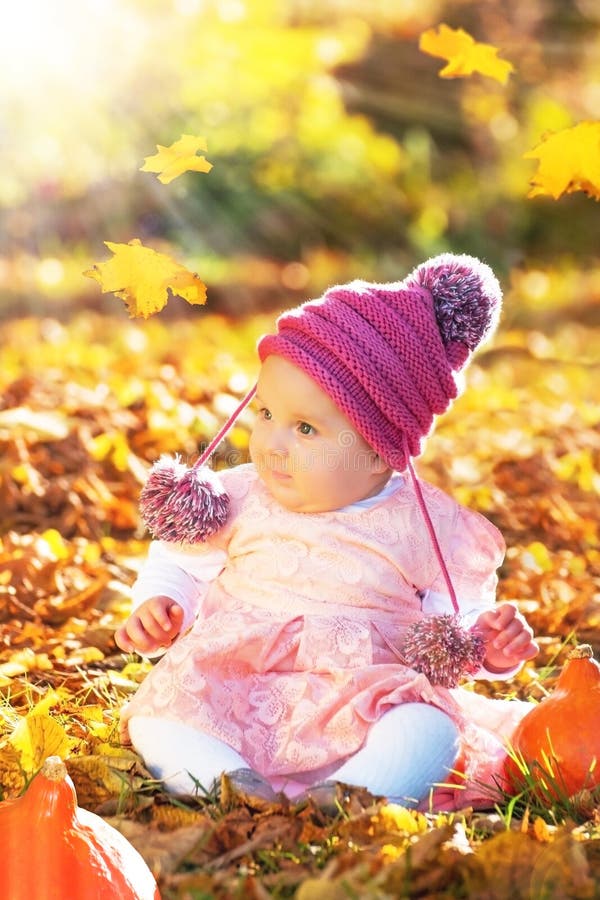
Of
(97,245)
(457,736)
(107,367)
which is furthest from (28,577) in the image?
(97,245)

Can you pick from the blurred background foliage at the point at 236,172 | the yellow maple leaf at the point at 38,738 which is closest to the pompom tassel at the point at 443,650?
the yellow maple leaf at the point at 38,738

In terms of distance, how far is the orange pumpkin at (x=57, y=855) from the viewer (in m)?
1.90

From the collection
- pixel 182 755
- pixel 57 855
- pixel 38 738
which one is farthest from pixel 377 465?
pixel 57 855

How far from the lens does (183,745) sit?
8.32 ft

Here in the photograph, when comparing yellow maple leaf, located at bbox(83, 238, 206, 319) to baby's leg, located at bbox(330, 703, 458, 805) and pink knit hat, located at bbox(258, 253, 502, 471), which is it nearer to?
pink knit hat, located at bbox(258, 253, 502, 471)

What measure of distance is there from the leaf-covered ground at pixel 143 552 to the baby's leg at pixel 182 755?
0.04 m

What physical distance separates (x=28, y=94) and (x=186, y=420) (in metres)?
5.99

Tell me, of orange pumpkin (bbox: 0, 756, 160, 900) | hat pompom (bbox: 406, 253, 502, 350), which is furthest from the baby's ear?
orange pumpkin (bbox: 0, 756, 160, 900)

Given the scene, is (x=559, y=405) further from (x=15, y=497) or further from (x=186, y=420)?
(x=15, y=497)

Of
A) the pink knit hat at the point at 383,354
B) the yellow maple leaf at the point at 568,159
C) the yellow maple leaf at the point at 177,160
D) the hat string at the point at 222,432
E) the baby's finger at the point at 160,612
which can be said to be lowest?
the baby's finger at the point at 160,612

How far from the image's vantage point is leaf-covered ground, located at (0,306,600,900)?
6.68 feet

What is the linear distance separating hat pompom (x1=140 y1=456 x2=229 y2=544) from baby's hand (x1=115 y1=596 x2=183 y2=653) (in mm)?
141

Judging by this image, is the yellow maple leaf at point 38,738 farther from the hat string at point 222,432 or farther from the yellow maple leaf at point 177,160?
the yellow maple leaf at point 177,160

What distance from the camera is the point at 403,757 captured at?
97.2 inches
